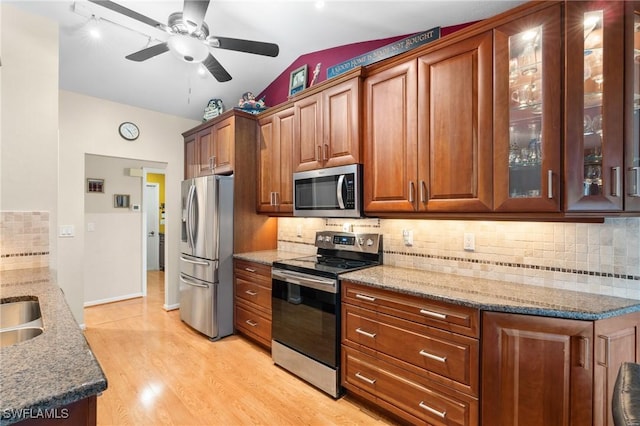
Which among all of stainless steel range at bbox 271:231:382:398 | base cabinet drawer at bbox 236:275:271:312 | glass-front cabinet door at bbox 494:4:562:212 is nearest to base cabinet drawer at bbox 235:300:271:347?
base cabinet drawer at bbox 236:275:271:312

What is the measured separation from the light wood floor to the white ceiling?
279 cm

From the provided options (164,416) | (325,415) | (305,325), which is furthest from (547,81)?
(164,416)

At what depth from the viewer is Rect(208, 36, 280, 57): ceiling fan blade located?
2.17 m

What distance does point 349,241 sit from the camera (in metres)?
2.63

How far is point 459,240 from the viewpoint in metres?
2.13

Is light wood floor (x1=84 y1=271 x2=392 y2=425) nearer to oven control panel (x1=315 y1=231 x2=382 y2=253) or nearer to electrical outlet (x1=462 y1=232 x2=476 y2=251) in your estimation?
oven control panel (x1=315 y1=231 x2=382 y2=253)

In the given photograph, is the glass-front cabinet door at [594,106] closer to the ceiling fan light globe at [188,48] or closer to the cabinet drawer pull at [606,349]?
the cabinet drawer pull at [606,349]

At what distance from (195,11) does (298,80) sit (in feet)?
4.85

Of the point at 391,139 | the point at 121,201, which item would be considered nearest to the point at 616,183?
the point at 391,139

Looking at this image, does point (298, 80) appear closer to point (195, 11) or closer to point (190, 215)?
point (195, 11)

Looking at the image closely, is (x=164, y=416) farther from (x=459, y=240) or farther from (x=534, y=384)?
(x=459, y=240)

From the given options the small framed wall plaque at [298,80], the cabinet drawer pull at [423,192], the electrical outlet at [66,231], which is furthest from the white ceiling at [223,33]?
the electrical outlet at [66,231]

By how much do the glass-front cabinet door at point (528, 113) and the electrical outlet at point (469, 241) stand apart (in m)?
0.42

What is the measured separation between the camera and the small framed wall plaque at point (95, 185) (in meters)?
4.26
